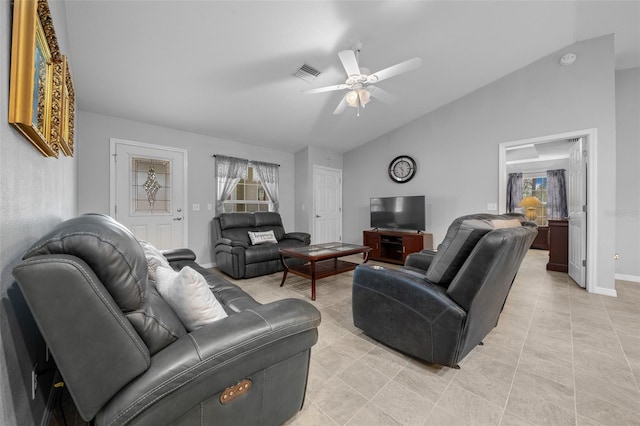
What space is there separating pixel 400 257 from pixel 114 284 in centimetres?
462

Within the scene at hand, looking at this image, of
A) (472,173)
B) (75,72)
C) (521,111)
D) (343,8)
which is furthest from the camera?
(472,173)

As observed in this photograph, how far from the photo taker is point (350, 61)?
7.75 ft

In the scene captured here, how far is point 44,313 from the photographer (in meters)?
0.66

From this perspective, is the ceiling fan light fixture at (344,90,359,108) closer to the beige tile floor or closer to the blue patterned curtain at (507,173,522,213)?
the beige tile floor

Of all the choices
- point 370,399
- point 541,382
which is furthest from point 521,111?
point 370,399

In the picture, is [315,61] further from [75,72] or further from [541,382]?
[541,382]

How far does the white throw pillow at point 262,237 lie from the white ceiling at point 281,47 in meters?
1.91

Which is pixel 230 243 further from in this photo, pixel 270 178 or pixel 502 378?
pixel 502 378

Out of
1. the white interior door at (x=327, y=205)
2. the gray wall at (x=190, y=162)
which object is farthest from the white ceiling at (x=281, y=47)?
the white interior door at (x=327, y=205)

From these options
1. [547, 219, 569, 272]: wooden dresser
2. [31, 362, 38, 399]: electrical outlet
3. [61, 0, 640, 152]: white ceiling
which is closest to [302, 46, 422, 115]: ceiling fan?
[61, 0, 640, 152]: white ceiling

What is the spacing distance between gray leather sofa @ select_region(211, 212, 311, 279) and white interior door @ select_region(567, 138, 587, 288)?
399cm

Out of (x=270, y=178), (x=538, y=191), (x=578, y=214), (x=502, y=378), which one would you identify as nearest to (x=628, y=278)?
(x=578, y=214)

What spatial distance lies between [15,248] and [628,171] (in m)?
6.16

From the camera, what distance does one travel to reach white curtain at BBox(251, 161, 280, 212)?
16.6 ft
